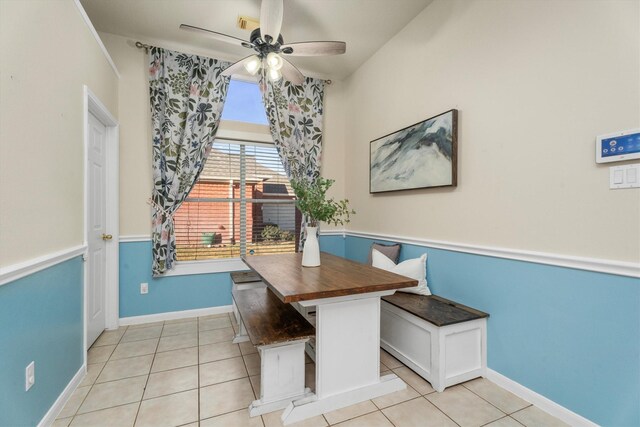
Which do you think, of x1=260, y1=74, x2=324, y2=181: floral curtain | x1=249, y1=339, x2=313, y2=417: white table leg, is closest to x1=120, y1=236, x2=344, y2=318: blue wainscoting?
x1=260, y1=74, x2=324, y2=181: floral curtain

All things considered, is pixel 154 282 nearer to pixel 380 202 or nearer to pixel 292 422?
pixel 292 422

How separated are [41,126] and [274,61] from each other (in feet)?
4.96

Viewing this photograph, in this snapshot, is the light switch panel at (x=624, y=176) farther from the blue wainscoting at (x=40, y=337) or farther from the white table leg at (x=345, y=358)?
the blue wainscoting at (x=40, y=337)

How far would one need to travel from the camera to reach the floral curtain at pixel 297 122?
3.56 meters

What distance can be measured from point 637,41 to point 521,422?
201 centimetres

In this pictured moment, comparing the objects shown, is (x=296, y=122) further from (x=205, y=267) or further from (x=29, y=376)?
(x=29, y=376)

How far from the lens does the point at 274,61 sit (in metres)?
2.27

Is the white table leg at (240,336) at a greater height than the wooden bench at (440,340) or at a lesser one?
lesser

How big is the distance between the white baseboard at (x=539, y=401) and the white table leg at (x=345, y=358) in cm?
66

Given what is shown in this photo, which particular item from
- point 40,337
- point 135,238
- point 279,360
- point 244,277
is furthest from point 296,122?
point 40,337

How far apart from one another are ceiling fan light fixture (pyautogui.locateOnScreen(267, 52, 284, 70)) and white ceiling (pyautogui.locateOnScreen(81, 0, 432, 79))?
2.15 ft

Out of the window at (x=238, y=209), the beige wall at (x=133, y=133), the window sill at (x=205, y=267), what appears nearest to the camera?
the beige wall at (x=133, y=133)

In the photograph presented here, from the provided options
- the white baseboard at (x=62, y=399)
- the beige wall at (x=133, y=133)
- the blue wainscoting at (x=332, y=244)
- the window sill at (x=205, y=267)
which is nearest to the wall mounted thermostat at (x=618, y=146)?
the blue wainscoting at (x=332, y=244)

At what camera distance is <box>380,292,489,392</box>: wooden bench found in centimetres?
191
